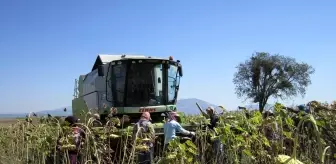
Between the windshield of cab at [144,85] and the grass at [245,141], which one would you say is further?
the windshield of cab at [144,85]

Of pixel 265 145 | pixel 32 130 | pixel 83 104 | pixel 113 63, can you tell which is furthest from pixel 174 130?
pixel 83 104

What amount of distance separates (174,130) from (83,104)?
9451 mm

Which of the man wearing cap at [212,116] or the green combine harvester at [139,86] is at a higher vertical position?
the green combine harvester at [139,86]

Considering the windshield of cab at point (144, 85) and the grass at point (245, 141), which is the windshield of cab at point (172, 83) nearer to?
the windshield of cab at point (144, 85)

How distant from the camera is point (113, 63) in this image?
12547 mm

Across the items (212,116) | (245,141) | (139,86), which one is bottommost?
(245,141)

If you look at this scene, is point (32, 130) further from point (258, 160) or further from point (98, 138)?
point (258, 160)

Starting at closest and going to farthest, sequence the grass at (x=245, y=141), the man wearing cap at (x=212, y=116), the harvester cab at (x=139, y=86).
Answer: the grass at (x=245, y=141), the man wearing cap at (x=212, y=116), the harvester cab at (x=139, y=86)

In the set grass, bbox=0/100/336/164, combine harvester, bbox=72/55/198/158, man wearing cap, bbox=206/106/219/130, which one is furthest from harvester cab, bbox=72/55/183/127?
grass, bbox=0/100/336/164

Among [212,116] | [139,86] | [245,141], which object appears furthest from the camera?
[139,86]

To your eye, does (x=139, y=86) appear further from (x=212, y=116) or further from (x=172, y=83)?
(x=212, y=116)

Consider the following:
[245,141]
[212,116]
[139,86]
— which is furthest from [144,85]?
[245,141]

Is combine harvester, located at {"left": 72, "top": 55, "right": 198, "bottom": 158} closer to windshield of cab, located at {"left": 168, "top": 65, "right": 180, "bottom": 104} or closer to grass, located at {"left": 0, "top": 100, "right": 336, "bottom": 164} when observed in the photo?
windshield of cab, located at {"left": 168, "top": 65, "right": 180, "bottom": 104}

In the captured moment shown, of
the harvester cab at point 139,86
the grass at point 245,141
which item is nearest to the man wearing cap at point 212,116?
the grass at point 245,141
